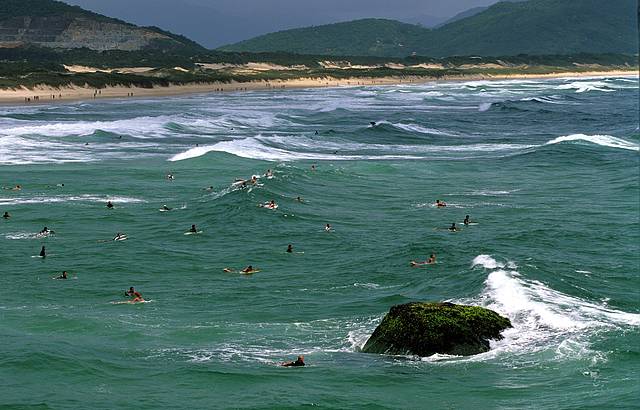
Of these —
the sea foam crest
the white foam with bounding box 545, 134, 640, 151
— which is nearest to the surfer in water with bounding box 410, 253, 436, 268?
the sea foam crest

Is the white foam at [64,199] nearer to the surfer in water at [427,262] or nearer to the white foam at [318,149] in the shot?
the white foam at [318,149]

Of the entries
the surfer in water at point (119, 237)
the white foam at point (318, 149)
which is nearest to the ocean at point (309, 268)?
the white foam at point (318, 149)

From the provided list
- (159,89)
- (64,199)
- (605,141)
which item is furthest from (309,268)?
(159,89)

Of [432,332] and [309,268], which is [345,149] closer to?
[309,268]

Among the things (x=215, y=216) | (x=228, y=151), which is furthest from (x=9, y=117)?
(x=215, y=216)

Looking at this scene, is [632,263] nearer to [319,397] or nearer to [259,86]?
[319,397]

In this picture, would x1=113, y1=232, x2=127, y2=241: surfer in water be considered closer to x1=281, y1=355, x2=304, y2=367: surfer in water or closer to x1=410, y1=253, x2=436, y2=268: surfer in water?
x1=410, y1=253, x2=436, y2=268: surfer in water
